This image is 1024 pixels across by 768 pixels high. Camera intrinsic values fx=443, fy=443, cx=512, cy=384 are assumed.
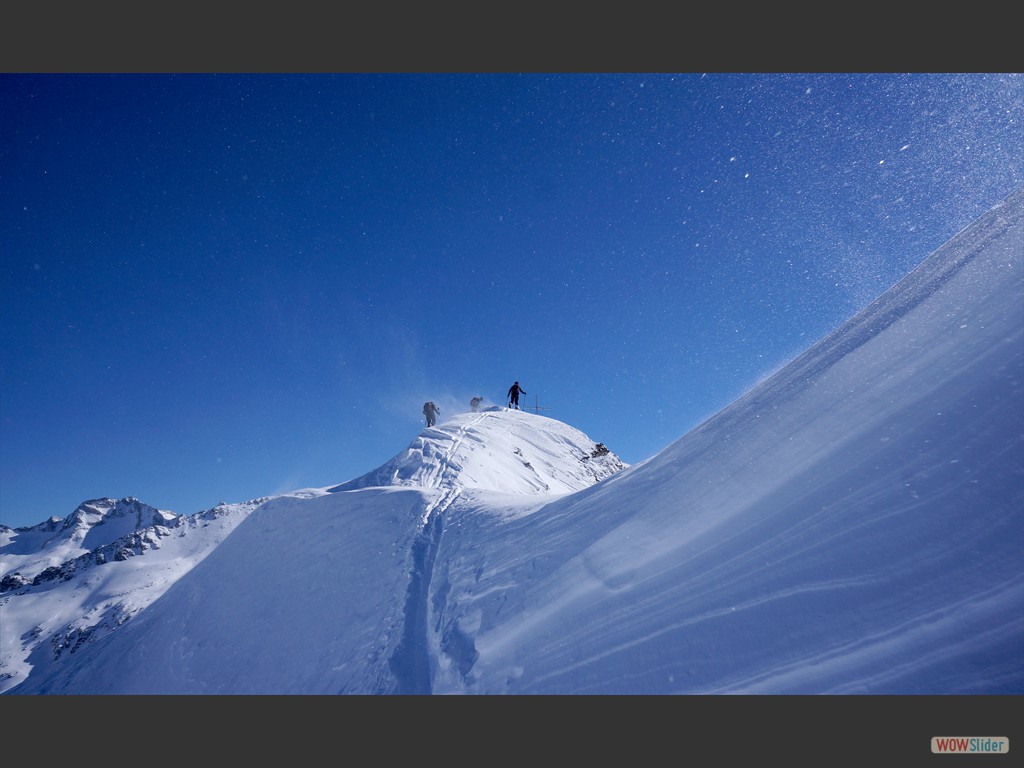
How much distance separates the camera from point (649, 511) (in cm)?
652

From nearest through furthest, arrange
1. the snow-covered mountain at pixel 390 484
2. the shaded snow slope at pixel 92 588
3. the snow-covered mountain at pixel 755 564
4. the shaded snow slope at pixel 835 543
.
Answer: the shaded snow slope at pixel 835 543, the snow-covered mountain at pixel 755 564, the snow-covered mountain at pixel 390 484, the shaded snow slope at pixel 92 588

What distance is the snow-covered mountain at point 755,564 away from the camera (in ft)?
11.2

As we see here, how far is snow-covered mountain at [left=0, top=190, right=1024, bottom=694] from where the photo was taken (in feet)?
11.2

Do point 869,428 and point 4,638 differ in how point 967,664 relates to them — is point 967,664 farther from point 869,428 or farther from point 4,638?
point 4,638

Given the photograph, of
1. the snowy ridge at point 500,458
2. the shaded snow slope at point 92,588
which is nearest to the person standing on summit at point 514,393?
the snowy ridge at point 500,458

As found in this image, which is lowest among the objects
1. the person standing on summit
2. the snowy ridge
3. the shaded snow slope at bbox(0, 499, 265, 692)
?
the shaded snow slope at bbox(0, 499, 265, 692)

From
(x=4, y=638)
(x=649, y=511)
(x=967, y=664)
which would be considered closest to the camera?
(x=967, y=664)

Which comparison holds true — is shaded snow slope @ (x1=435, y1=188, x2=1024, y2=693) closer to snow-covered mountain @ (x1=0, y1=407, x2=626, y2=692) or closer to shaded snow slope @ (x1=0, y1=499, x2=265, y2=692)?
snow-covered mountain @ (x1=0, y1=407, x2=626, y2=692)

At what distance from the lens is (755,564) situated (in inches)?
171

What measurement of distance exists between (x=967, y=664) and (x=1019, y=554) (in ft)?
3.19

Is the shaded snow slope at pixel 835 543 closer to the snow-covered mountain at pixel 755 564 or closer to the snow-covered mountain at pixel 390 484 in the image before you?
the snow-covered mountain at pixel 755 564

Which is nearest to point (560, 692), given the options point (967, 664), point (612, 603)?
point (612, 603)

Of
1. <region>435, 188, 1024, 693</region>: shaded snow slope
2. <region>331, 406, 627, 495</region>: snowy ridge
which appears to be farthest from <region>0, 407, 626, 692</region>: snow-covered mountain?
<region>435, 188, 1024, 693</region>: shaded snow slope
